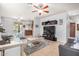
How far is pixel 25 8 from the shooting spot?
218cm

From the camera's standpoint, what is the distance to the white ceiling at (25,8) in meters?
2.13

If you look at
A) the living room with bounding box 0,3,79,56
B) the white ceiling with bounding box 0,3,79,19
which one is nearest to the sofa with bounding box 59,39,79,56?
the living room with bounding box 0,3,79,56

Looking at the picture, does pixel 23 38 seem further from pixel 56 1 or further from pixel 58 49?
pixel 56 1

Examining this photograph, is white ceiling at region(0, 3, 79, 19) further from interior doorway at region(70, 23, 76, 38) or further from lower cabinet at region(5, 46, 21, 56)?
lower cabinet at region(5, 46, 21, 56)

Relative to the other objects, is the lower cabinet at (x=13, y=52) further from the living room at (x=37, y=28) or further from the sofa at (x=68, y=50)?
the sofa at (x=68, y=50)

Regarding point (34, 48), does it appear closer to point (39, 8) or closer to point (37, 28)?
point (37, 28)

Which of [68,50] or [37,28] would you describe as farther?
[37,28]

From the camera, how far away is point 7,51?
2.16 m

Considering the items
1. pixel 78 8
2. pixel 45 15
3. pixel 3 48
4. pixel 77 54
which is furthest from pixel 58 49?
pixel 3 48

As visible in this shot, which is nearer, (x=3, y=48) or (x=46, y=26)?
(x=3, y=48)

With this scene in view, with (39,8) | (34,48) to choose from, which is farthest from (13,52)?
(39,8)

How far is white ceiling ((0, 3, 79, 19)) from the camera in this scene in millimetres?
2133

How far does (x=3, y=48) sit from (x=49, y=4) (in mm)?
1143

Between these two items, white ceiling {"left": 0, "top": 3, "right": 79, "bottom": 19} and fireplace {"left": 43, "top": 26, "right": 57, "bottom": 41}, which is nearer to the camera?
white ceiling {"left": 0, "top": 3, "right": 79, "bottom": 19}
